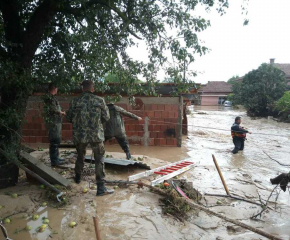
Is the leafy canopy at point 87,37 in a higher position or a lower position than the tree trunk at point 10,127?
higher

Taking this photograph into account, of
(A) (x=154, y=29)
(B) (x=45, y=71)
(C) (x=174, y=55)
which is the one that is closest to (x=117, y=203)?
(B) (x=45, y=71)

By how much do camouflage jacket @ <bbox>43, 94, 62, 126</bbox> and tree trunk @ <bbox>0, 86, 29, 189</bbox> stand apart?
334 mm

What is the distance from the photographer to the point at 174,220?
3328 millimetres

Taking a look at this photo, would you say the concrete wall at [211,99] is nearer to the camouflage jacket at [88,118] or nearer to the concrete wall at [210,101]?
the concrete wall at [210,101]

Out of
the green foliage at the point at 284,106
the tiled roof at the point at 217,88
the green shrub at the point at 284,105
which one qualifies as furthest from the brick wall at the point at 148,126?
the tiled roof at the point at 217,88

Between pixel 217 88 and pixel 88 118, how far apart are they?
→ 43.3 metres

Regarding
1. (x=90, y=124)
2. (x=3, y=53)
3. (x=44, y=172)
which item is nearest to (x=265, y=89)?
(x=90, y=124)

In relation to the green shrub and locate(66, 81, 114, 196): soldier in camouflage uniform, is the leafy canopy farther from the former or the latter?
the green shrub

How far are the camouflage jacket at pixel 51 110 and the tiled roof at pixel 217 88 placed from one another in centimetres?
4039

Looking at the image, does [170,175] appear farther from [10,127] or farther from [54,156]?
[10,127]

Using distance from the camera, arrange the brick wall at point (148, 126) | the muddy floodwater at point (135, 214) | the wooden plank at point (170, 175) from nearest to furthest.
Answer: the muddy floodwater at point (135, 214) → the wooden plank at point (170, 175) → the brick wall at point (148, 126)

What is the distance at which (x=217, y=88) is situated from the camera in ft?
145

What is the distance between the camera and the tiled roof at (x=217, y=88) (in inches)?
1709

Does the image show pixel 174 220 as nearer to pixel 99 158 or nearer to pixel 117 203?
pixel 117 203
